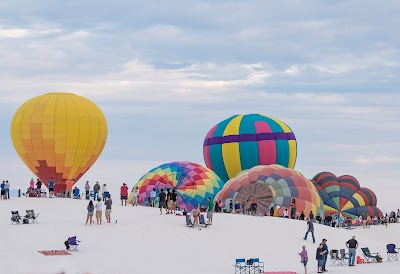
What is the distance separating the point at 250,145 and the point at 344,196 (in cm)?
931

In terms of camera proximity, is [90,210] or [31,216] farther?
[31,216]

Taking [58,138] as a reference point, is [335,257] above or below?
below

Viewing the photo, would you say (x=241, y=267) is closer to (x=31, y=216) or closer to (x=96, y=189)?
(x=31, y=216)

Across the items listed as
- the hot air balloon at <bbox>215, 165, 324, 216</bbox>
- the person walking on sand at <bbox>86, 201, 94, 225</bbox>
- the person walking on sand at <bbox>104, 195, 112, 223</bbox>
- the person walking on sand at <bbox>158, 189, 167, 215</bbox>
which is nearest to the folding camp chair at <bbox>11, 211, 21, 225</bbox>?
the person walking on sand at <bbox>86, 201, 94, 225</bbox>

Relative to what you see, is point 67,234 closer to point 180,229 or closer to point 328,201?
point 180,229

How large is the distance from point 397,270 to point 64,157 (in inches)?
1384

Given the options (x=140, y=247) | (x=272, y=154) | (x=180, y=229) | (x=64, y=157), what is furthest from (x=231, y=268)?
(x=272, y=154)

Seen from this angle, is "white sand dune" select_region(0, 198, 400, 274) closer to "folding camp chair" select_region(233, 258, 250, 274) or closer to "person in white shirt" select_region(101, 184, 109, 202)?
"folding camp chair" select_region(233, 258, 250, 274)

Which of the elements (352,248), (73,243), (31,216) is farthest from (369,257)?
(31,216)

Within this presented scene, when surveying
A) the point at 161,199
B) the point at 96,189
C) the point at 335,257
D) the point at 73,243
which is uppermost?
the point at 96,189

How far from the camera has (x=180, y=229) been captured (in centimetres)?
3781

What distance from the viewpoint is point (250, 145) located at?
7569 centimetres

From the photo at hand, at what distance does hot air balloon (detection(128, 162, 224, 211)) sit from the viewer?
216 ft

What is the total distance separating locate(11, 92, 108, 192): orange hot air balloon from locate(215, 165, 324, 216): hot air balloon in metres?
13.7
